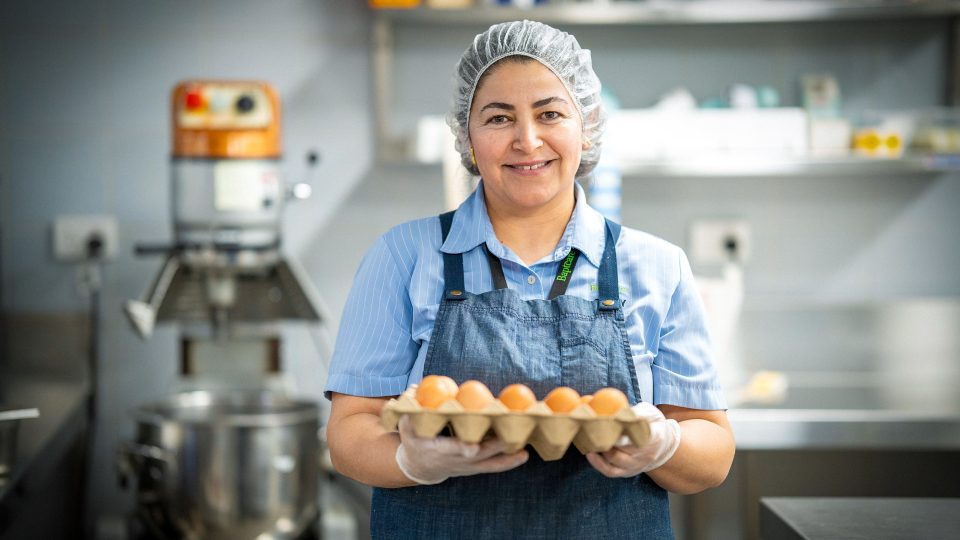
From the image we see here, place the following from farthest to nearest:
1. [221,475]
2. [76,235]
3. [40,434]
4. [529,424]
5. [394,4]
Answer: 1. [76,235]
2. [394,4]
3. [221,475]
4. [40,434]
5. [529,424]

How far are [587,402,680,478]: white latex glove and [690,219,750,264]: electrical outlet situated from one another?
185 cm

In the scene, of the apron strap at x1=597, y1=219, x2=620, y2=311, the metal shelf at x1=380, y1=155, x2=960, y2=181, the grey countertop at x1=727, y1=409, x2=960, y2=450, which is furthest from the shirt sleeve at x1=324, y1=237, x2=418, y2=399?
the metal shelf at x1=380, y1=155, x2=960, y2=181

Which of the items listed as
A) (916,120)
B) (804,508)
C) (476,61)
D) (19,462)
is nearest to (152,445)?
(19,462)

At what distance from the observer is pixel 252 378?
2.61 meters

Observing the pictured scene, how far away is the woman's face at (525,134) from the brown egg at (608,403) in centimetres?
30

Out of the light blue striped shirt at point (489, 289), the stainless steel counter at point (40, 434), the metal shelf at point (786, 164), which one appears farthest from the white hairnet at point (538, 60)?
the metal shelf at point (786, 164)

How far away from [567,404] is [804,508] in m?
0.51

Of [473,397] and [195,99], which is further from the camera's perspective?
[195,99]

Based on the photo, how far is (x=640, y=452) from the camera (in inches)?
44.7

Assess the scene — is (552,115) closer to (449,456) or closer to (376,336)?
(376,336)

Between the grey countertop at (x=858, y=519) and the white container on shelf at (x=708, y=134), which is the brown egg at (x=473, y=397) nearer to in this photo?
the grey countertop at (x=858, y=519)

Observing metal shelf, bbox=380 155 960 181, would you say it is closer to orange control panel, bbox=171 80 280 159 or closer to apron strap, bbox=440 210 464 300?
orange control panel, bbox=171 80 280 159

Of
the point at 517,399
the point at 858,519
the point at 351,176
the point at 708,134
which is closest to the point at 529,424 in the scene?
the point at 517,399

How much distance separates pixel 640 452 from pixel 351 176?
197cm
